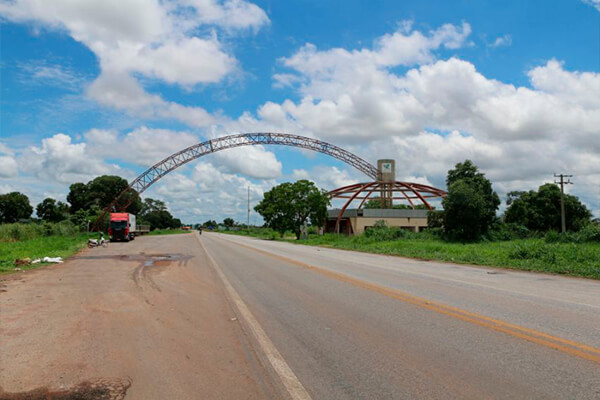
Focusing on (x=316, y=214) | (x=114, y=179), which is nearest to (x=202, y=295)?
(x=316, y=214)

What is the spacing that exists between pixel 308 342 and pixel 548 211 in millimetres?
67205

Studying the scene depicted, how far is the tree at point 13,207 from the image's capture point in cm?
10206

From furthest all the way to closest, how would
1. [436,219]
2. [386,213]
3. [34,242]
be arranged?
1. [386,213]
2. [436,219]
3. [34,242]

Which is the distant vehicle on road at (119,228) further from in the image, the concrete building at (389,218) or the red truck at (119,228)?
the concrete building at (389,218)

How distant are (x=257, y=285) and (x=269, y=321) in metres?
5.13

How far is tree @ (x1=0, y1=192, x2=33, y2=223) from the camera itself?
102062 mm

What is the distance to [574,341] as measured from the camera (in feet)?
20.4

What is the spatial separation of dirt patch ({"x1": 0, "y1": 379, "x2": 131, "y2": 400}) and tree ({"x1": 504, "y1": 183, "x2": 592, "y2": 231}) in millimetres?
66447

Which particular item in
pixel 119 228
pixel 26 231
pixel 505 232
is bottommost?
pixel 26 231

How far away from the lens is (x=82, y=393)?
15.2 feet

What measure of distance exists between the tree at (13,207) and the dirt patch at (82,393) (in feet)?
378

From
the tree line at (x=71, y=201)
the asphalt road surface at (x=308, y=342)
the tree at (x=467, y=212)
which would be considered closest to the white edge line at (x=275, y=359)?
the asphalt road surface at (x=308, y=342)

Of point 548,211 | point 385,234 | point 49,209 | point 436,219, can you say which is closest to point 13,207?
point 49,209

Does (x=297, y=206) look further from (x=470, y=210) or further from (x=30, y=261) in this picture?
(x=30, y=261)
